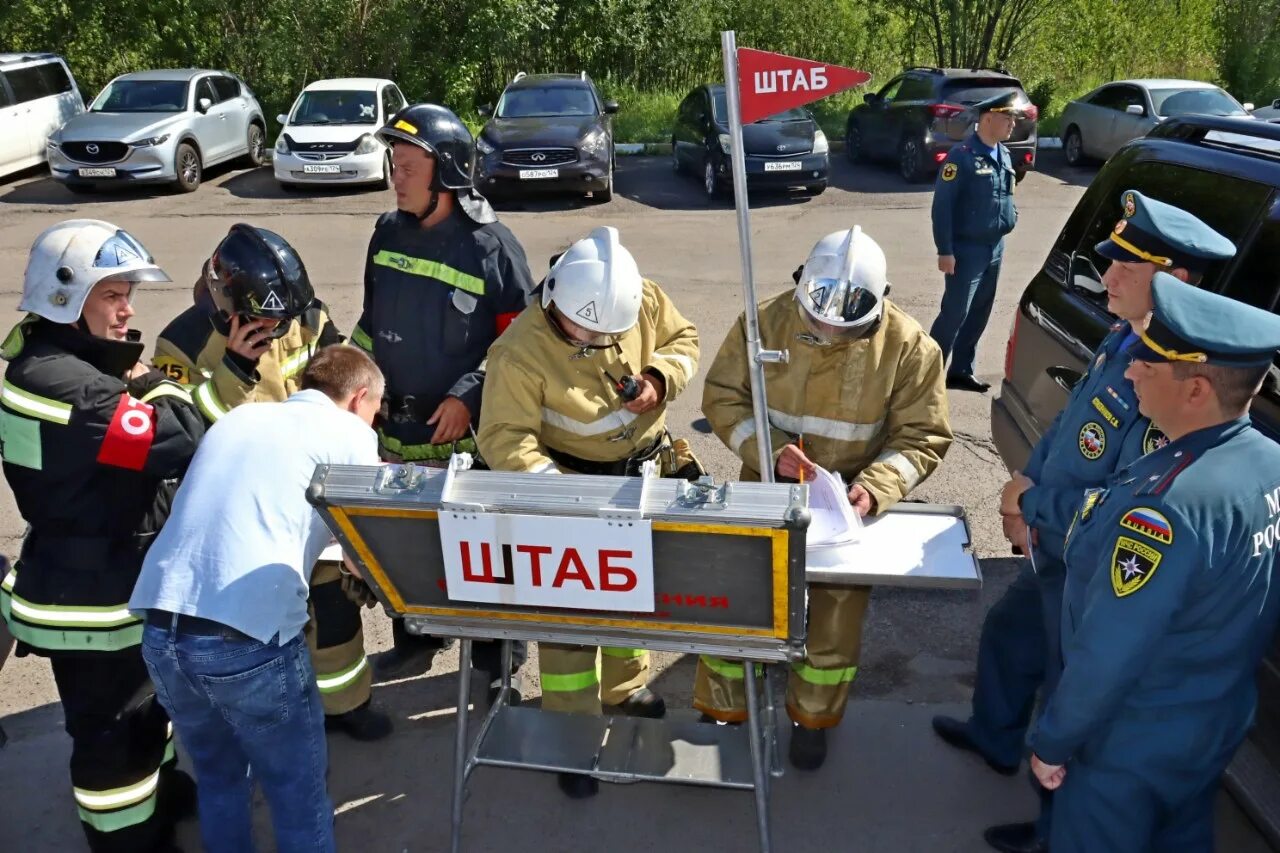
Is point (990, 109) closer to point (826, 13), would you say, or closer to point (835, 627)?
point (835, 627)

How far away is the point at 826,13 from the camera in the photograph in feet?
70.1

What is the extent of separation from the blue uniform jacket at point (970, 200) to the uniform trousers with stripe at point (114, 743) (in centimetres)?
561

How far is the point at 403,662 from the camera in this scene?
459 centimetres

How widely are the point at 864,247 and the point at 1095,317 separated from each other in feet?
4.32

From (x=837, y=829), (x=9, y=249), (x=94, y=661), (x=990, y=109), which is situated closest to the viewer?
(x=94, y=661)

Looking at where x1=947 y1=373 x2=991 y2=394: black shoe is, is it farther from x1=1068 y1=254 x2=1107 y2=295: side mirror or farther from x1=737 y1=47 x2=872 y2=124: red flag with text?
x1=737 y1=47 x2=872 y2=124: red flag with text

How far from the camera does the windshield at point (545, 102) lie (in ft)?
46.9

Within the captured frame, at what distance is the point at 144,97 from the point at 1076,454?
1522 centimetres

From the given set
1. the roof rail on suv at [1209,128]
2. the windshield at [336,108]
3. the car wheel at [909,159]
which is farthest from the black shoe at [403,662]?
the car wheel at [909,159]

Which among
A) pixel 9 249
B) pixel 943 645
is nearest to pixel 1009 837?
pixel 943 645

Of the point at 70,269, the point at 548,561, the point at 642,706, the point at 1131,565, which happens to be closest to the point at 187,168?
the point at 70,269

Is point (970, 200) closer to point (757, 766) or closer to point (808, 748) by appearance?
point (808, 748)

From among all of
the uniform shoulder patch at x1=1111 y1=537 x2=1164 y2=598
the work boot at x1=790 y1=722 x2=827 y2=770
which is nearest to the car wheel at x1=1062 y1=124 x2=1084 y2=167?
the work boot at x1=790 y1=722 x2=827 y2=770

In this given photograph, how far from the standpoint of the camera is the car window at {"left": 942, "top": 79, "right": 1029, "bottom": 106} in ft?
46.7
